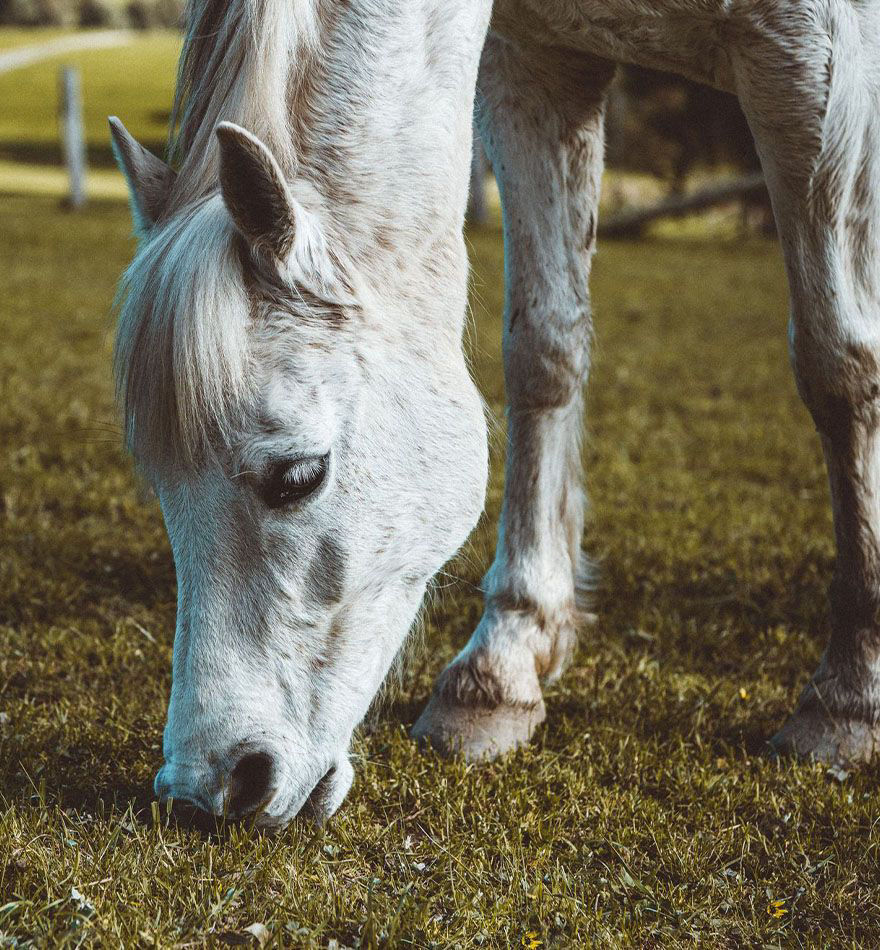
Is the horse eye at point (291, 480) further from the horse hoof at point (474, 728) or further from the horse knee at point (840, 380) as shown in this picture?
the horse knee at point (840, 380)

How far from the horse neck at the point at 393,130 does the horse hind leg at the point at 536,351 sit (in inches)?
24.4

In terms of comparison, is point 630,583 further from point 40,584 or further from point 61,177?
point 61,177

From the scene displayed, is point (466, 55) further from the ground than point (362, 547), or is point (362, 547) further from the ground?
point (466, 55)

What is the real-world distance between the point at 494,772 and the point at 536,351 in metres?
1.15

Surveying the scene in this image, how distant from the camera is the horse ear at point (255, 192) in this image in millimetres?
1652

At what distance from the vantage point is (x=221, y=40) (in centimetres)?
193

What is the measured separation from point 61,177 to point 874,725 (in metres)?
25.2

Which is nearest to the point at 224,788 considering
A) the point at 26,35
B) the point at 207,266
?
the point at 207,266

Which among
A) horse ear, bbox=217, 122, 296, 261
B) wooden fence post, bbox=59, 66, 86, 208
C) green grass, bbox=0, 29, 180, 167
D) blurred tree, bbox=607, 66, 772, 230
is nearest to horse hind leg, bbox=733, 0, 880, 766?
horse ear, bbox=217, 122, 296, 261

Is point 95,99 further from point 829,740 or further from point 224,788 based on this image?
point 224,788

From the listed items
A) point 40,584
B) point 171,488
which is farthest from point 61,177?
point 171,488

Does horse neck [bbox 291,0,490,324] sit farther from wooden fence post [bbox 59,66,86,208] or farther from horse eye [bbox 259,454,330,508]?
wooden fence post [bbox 59,66,86,208]

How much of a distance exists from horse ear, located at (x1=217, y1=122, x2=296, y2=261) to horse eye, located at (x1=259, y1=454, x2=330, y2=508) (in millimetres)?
367

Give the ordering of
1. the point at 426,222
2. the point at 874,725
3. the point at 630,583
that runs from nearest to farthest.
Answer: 1. the point at 426,222
2. the point at 874,725
3. the point at 630,583
